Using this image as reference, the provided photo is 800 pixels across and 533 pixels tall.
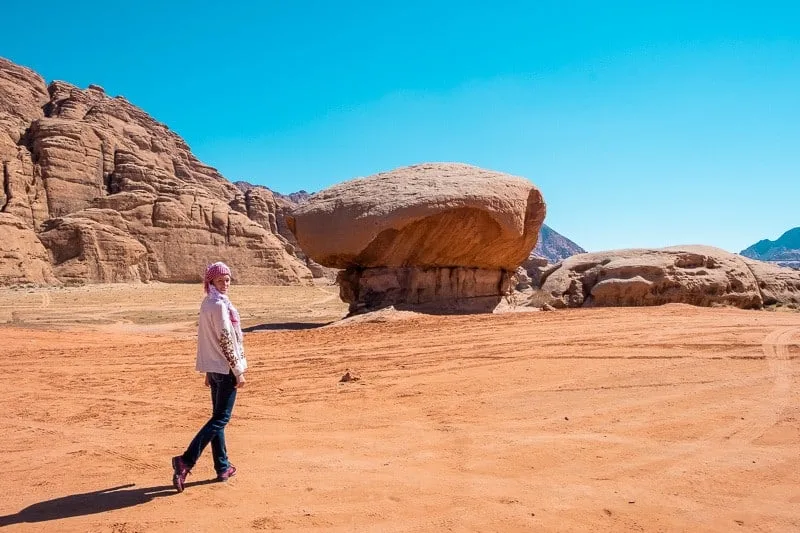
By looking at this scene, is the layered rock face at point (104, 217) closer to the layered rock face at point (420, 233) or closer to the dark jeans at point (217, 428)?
the layered rock face at point (420, 233)

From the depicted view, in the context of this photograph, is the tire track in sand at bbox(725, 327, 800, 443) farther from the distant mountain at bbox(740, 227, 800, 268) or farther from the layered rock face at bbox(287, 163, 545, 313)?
the distant mountain at bbox(740, 227, 800, 268)

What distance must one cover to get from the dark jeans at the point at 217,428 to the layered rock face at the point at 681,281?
12897 millimetres

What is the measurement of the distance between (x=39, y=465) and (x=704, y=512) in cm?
461

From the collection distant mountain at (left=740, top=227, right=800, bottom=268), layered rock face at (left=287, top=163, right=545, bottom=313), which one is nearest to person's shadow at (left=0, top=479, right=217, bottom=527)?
layered rock face at (left=287, top=163, right=545, bottom=313)

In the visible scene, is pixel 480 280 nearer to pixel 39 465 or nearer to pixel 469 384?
pixel 469 384

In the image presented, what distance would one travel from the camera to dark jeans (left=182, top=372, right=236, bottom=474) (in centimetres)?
364

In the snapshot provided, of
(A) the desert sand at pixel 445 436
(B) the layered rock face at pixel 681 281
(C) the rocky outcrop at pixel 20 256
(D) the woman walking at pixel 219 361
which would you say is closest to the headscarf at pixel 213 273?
(D) the woman walking at pixel 219 361

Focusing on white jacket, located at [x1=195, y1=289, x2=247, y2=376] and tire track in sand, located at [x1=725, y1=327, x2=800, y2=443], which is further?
tire track in sand, located at [x1=725, y1=327, x2=800, y2=443]

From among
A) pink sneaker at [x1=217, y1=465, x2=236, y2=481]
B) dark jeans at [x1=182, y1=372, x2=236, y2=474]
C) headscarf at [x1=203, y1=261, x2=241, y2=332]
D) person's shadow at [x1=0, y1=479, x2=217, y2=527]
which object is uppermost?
headscarf at [x1=203, y1=261, x2=241, y2=332]

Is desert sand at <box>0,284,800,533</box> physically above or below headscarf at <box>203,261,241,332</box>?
below

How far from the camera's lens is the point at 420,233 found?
13.5m

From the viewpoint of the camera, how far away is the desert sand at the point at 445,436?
3098 millimetres

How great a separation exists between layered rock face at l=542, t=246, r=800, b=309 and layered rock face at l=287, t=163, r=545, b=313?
2.55 m

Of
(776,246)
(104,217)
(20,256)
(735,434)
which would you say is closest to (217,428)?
(735,434)
